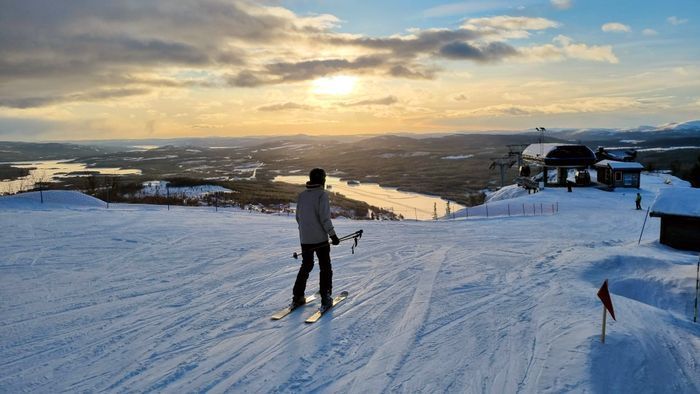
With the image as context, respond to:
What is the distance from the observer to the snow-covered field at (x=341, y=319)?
5.18m

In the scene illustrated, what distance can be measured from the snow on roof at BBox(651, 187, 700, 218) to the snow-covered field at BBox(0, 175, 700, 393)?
6.68 ft

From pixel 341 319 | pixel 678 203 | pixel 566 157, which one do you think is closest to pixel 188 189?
pixel 566 157

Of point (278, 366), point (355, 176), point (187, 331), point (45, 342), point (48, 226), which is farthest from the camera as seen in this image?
point (355, 176)

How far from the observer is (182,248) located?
1254 cm

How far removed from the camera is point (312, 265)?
7566 mm

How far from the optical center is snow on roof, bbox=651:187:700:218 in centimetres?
1516

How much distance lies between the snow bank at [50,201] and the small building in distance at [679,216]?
23777 millimetres

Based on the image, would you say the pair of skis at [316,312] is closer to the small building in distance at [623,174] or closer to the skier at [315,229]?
the skier at [315,229]

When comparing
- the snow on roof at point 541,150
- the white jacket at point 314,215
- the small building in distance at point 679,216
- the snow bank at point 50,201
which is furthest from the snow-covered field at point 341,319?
the snow on roof at point 541,150

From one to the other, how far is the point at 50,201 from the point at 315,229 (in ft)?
63.8

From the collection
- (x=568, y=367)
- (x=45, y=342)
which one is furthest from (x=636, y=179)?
(x=45, y=342)

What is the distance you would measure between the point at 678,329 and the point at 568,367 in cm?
341

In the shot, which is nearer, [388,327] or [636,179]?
[388,327]

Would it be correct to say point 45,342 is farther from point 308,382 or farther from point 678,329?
point 678,329
